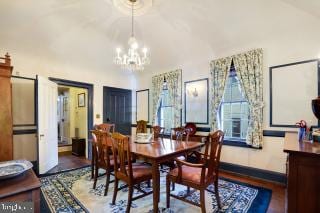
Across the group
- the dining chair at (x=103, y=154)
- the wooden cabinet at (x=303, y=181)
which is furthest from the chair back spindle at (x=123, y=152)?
the wooden cabinet at (x=303, y=181)

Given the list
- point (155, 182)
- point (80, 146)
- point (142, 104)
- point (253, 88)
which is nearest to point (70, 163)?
point (80, 146)

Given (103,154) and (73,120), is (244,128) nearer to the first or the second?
(103,154)

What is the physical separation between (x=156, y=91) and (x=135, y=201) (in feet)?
11.0

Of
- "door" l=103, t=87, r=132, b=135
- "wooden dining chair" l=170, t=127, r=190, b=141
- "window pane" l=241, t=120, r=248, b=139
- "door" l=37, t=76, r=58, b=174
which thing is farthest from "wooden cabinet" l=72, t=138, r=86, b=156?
"window pane" l=241, t=120, r=248, b=139

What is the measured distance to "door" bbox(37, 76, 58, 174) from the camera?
358 centimetres

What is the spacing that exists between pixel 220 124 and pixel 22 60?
4519 millimetres

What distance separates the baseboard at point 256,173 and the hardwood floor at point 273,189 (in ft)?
0.26

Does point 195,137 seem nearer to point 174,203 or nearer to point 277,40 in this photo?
point 174,203

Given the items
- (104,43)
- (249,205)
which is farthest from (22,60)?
(249,205)

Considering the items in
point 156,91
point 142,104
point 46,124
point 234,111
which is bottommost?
point 46,124

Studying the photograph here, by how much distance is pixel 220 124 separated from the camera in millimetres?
4016

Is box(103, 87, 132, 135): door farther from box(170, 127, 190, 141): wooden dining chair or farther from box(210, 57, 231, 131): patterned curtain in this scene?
box(210, 57, 231, 131): patterned curtain

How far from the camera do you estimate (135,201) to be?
249 centimetres

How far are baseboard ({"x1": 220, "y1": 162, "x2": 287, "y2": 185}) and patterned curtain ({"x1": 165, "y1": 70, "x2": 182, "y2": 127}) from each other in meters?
1.56
